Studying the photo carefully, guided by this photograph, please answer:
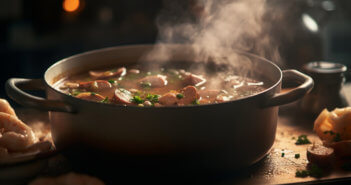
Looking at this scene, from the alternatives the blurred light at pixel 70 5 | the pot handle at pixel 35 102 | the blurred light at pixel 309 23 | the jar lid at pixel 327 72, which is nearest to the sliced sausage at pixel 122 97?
the pot handle at pixel 35 102

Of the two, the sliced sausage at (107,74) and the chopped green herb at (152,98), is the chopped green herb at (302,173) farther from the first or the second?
the sliced sausage at (107,74)

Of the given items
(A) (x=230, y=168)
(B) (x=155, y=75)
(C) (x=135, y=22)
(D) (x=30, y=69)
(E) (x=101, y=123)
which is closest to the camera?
(E) (x=101, y=123)

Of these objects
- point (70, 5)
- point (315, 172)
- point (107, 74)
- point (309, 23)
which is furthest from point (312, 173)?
point (70, 5)

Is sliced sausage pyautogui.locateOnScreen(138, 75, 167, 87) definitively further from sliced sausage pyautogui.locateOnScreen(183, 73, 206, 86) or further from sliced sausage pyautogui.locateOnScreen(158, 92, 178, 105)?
sliced sausage pyautogui.locateOnScreen(158, 92, 178, 105)

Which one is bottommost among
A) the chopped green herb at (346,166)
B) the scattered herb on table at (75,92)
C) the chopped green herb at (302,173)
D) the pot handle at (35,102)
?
the chopped green herb at (302,173)

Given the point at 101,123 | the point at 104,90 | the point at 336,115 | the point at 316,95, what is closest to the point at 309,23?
the point at 316,95

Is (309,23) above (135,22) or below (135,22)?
above

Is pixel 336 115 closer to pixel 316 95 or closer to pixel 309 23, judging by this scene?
pixel 316 95
